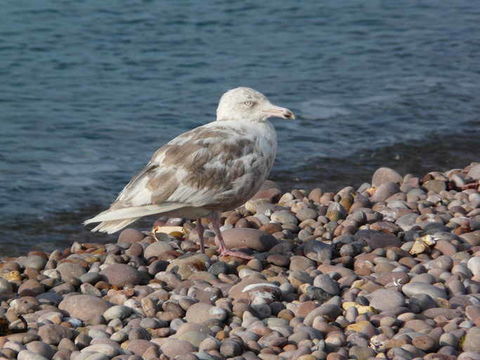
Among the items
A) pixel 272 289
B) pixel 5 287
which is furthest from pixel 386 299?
pixel 5 287

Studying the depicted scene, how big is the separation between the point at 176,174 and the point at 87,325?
1.21 meters

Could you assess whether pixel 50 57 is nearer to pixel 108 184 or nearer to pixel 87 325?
pixel 108 184

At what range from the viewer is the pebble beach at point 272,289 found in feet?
17.6

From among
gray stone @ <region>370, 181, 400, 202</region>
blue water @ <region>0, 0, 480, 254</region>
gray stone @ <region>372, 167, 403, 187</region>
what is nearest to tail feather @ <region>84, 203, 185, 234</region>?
blue water @ <region>0, 0, 480, 254</region>

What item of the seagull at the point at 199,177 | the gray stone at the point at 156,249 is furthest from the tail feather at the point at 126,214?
the gray stone at the point at 156,249

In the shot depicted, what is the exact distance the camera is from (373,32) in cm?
1574

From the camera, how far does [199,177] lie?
665cm

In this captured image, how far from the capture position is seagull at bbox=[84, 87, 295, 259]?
6609mm

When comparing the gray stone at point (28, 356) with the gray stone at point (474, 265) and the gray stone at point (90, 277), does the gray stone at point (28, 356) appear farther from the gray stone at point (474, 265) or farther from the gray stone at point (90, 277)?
the gray stone at point (474, 265)

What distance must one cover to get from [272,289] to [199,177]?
0.96 meters

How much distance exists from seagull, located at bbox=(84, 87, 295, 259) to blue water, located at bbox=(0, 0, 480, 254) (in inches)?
79.3

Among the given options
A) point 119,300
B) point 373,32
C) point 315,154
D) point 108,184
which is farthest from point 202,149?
point 373,32

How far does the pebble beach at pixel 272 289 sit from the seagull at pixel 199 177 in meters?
0.35

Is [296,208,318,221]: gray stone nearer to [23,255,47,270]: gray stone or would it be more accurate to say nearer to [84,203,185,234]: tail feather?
[84,203,185,234]: tail feather
